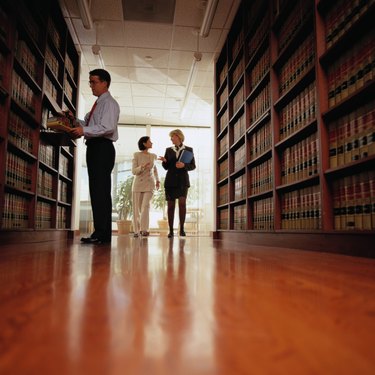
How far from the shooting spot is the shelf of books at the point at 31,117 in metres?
2.51

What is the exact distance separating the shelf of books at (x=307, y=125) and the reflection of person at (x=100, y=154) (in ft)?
4.27

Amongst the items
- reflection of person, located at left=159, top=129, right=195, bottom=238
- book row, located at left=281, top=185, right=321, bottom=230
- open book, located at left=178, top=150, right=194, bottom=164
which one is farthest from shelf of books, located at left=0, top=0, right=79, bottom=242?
book row, located at left=281, top=185, right=321, bottom=230

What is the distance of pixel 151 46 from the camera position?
494 cm

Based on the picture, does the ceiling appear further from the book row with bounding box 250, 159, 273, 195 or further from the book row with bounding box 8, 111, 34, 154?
the book row with bounding box 250, 159, 273, 195

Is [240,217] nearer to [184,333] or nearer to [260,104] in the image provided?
[260,104]

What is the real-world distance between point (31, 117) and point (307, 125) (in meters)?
2.28

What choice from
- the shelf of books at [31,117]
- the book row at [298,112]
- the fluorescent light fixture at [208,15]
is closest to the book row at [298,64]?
the book row at [298,112]

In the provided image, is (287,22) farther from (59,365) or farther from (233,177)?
(59,365)

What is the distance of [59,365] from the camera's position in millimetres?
177

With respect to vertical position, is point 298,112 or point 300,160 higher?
point 298,112

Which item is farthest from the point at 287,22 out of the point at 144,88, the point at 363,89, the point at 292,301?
the point at 144,88

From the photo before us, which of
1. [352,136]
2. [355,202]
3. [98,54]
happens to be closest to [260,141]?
[352,136]

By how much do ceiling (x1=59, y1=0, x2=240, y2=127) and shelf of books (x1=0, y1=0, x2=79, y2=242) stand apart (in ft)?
1.80

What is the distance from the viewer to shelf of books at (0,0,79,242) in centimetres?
251
